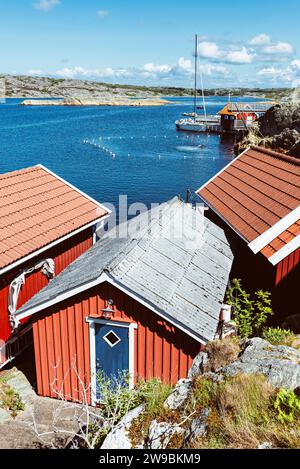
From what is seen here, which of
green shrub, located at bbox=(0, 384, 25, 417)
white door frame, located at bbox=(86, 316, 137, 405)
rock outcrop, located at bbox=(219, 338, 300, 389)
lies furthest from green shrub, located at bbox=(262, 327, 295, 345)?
green shrub, located at bbox=(0, 384, 25, 417)

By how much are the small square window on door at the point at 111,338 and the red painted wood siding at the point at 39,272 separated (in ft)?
11.5

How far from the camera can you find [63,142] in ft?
243

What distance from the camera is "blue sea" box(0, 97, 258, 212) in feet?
145

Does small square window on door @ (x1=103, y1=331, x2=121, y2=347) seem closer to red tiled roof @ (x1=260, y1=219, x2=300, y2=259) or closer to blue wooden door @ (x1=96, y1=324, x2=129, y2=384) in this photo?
blue wooden door @ (x1=96, y1=324, x2=129, y2=384)

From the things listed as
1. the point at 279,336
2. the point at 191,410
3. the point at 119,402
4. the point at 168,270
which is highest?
the point at 168,270

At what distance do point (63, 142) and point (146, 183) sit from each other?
33.7 meters

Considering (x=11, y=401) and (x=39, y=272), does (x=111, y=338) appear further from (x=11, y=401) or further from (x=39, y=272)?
(x=39, y=272)

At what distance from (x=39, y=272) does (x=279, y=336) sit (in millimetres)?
7717

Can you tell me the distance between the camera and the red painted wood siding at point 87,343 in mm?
10469

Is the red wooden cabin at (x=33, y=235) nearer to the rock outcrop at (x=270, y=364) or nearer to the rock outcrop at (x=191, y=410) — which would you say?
the rock outcrop at (x=191, y=410)

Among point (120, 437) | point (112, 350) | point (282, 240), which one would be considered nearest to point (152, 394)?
point (120, 437)

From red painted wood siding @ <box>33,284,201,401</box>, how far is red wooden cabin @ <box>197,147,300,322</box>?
416cm

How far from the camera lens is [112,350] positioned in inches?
430
